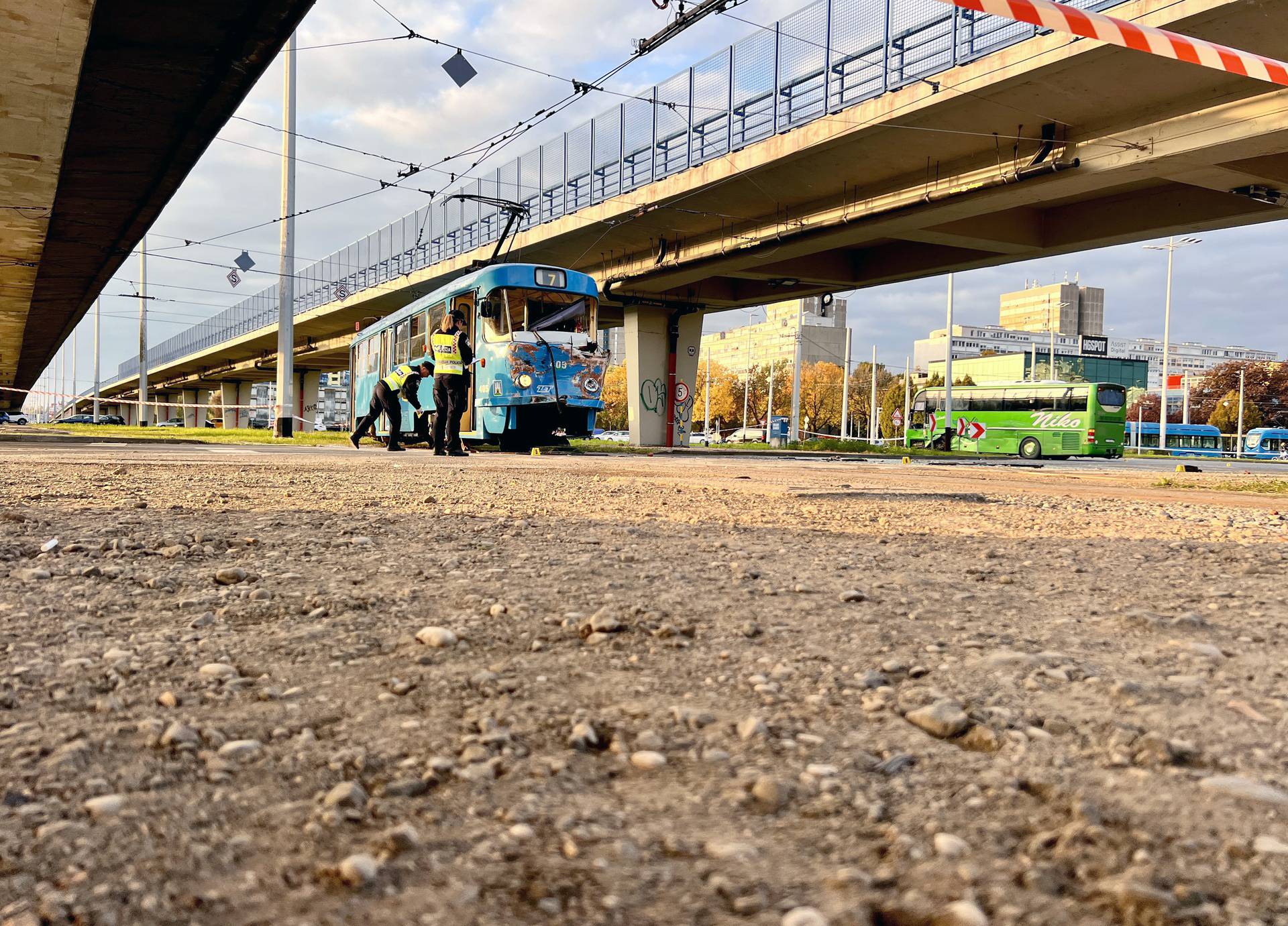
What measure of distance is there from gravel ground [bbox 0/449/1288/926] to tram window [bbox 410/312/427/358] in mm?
15051

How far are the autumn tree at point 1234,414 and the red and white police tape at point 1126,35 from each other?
8373cm

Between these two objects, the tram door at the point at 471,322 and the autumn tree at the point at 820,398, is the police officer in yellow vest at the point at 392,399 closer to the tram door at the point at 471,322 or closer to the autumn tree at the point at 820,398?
the tram door at the point at 471,322

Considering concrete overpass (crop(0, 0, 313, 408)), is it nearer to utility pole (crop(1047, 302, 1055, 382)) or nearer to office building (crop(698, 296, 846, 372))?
utility pole (crop(1047, 302, 1055, 382))

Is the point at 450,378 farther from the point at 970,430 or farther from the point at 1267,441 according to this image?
the point at 1267,441

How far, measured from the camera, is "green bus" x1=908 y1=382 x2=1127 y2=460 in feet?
122

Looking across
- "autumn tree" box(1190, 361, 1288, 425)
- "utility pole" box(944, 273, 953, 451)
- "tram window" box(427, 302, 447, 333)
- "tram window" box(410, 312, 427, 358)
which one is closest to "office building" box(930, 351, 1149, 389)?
"autumn tree" box(1190, 361, 1288, 425)

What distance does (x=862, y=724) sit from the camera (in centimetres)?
183

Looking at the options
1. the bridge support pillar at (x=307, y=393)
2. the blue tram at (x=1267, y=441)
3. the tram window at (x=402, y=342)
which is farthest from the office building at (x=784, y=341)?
the tram window at (x=402, y=342)

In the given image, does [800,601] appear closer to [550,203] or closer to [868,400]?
[550,203]

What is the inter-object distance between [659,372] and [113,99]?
838 inches

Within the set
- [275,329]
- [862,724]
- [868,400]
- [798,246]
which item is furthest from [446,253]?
[868,400]

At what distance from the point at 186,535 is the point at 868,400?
93.2 m

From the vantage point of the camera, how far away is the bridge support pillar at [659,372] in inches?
1236

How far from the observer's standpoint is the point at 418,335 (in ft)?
62.7
